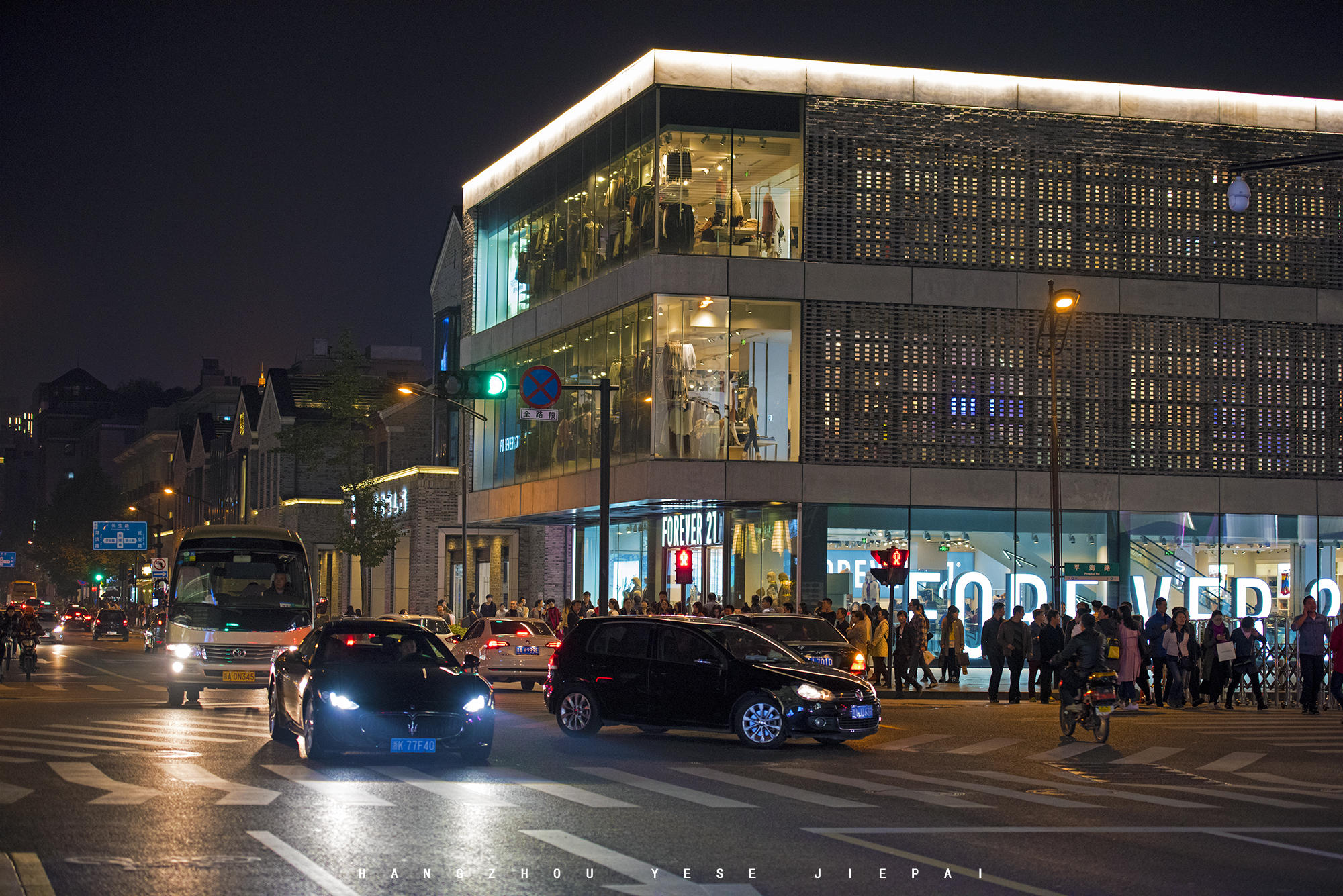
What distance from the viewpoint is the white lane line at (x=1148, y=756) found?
17469mm

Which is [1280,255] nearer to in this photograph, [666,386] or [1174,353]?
[1174,353]

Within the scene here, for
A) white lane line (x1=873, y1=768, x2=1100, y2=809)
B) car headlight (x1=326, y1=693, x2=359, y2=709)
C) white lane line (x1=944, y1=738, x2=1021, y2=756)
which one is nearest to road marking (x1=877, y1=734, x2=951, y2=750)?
white lane line (x1=944, y1=738, x2=1021, y2=756)

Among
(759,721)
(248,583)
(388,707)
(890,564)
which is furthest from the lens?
(890,564)

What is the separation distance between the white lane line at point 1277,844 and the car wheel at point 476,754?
714 cm

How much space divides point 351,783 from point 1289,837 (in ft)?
25.0

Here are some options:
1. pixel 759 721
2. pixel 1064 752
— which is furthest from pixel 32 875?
pixel 1064 752

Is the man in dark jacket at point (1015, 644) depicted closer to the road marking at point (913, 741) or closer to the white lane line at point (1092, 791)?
the road marking at point (913, 741)

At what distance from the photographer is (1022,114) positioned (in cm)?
4041

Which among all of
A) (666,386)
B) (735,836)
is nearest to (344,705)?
(735,836)

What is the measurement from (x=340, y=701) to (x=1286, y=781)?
Answer: 9438 millimetres

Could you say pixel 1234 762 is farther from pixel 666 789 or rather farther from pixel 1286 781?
pixel 666 789

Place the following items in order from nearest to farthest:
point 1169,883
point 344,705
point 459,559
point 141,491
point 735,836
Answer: point 1169,883 → point 735,836 → point 344,705 → point 459,559 → point 141,491

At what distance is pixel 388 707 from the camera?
1575 centimetres

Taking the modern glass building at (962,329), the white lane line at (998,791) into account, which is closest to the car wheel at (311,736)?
the white lane line at (998,791)
